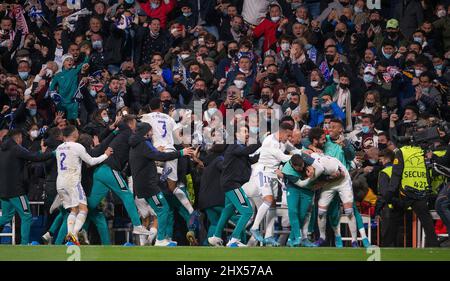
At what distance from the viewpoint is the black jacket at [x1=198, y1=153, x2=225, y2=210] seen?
72.2ft

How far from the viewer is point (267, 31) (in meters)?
27.5

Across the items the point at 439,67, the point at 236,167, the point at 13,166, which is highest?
the point at 439,67

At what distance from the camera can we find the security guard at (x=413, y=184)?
21.2 meters

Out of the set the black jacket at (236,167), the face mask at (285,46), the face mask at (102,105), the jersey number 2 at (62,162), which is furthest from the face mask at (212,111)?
the jersey number 2 at (62,162)

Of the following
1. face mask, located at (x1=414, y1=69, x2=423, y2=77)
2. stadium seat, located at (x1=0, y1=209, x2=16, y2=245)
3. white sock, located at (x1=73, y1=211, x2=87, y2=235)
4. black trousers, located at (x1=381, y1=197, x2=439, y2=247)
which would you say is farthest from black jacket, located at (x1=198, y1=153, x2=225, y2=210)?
face mask, located at (x1=414, y1=69, x2=423, y2=77)

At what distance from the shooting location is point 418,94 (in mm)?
25828

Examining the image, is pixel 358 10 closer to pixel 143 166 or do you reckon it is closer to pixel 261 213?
pixel 261 213

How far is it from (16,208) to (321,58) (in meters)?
7.68

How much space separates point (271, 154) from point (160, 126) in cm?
213

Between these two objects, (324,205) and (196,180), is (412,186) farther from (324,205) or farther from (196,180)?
(196,180)

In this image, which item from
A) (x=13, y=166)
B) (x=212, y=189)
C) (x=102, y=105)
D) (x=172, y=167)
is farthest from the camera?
(x=102, y=105)

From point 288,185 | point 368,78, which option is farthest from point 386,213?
point 368,78

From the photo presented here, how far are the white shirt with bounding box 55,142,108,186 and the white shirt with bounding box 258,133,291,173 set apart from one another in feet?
8.12

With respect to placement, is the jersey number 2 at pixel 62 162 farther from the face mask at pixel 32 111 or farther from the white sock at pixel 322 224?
the face mask at pixel 32 111
